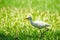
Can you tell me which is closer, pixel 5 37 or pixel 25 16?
pixel 5 37

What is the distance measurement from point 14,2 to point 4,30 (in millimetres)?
3222

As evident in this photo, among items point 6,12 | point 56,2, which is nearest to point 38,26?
point 6,12

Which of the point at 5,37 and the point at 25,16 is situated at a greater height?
the point at 25,16

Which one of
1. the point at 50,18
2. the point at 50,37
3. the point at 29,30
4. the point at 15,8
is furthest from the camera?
the point at 15,8

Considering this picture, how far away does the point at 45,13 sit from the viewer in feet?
35.2

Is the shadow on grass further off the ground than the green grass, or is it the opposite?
the green grass

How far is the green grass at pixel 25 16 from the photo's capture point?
8.30m

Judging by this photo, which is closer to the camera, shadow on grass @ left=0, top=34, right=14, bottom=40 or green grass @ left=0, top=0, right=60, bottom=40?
shadow on grass @ left=0, top=34, right=14, bottom=40

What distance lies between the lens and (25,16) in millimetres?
10359

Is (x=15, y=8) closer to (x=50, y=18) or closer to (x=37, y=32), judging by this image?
(x=50, y=18)

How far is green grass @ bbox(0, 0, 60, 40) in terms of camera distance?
830cm

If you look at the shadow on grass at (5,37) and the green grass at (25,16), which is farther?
the green grass at (25,16)

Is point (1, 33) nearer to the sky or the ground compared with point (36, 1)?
nearer to the ground

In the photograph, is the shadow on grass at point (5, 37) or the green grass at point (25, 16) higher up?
the green grass at point (25, 16)
